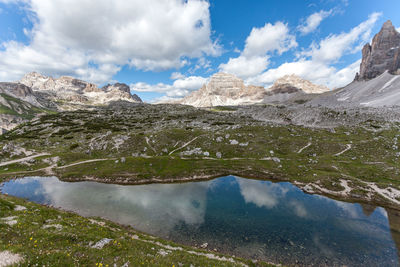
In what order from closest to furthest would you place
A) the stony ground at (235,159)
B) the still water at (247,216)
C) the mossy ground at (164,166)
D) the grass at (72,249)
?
the grass at (72,249), the mossy ground at (164,166), the still water at (247,216), the stony ground at (235,159)

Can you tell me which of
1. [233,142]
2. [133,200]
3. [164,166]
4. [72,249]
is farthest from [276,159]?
[72,249]

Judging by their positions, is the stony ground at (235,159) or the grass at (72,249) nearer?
the grass at (72,249)

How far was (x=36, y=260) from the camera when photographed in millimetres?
12180

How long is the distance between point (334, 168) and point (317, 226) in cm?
2865

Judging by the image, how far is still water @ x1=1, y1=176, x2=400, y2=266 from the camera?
24969 millimetres

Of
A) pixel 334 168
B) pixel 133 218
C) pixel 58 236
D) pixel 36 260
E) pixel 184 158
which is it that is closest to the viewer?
pixel 36 260

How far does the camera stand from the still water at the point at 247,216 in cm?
2497

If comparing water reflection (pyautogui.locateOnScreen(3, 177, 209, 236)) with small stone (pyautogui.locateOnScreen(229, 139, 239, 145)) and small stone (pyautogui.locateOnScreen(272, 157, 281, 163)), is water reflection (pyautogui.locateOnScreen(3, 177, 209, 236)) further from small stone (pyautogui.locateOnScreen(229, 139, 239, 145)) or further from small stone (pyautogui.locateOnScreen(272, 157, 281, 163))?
small stone (pyautogui.locateOnScreen(229, 139, 239, 145))

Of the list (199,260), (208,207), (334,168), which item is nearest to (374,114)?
(334,168)

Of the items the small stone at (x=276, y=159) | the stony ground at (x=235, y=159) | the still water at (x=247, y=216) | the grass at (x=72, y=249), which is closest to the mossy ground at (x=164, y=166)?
the grass at (x=72, y=249)

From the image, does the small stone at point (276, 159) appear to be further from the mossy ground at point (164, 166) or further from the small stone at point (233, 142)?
the small stone at point (233, 142)

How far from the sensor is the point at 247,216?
3247cm

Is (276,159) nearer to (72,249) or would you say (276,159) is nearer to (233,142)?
(233,142)

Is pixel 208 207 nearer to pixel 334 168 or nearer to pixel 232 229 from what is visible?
pixel 232 229
